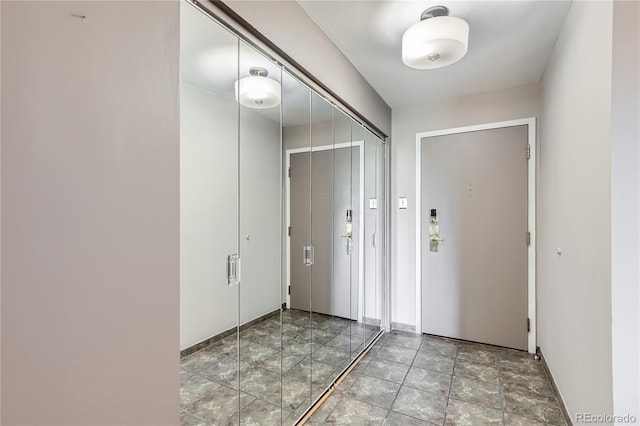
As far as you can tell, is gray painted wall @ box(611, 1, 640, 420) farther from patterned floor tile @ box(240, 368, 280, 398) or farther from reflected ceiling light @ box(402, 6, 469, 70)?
patterned floor tile @ box(240, 368, 280, 398)

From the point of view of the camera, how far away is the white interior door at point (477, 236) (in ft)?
9.08

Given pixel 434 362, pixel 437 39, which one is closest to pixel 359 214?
pixel 434 362

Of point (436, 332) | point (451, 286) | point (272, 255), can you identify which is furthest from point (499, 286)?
point (272, 255)

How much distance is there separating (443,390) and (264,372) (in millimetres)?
1340

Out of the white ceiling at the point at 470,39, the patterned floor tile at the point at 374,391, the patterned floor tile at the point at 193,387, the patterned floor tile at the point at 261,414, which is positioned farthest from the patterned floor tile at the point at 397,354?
the white ceiling at the point at 470,39

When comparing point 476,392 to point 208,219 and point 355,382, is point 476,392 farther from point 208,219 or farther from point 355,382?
point 208,219

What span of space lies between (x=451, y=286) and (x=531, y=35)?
7.11 feet

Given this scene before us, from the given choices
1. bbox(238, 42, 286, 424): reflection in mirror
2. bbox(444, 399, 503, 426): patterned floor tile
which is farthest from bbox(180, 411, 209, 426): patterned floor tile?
bbox(444, 399, 503, 426): patterned floor tile

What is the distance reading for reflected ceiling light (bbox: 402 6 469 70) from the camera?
1.70 metres

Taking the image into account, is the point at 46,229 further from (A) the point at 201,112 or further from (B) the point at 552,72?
(B) the point at 552,72

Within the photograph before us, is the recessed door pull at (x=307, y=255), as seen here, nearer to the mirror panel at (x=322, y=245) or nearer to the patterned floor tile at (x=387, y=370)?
the mirror panel at (x=322, y=245)

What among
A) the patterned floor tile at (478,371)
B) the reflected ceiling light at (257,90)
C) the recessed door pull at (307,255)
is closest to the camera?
the reflected ceiling light at (257,90)

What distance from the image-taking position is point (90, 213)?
78cm

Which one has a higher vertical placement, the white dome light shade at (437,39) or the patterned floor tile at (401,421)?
the white dome light shade at (437,39)
